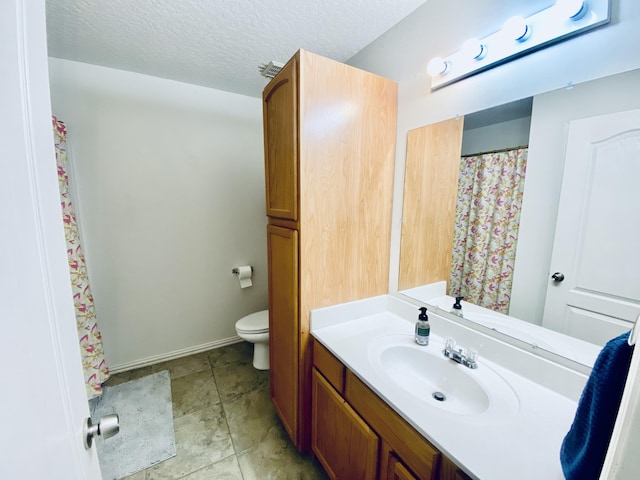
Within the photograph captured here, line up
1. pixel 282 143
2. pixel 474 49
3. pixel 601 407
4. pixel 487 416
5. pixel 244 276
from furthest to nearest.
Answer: pixel 244 276
pixel 282 143
pixel 474 49
pixel 487 416
pixel 601 407

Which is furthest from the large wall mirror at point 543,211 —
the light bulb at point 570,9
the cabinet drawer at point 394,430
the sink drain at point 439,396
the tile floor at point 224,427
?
the tile floor at point 224,427

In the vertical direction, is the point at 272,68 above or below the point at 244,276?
above

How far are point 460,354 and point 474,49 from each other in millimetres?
1261

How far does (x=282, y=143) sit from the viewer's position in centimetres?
132

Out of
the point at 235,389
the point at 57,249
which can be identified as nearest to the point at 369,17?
the point at 57,249

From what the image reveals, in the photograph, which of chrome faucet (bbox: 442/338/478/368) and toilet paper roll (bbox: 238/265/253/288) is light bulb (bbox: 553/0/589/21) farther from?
toilet paper roll (bbox: 238/265/253/288)

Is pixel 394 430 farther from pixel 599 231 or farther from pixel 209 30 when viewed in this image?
pixel 209 30

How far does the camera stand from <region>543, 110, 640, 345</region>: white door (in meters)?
0.79

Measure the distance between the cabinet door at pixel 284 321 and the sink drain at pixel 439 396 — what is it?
2.17 feet

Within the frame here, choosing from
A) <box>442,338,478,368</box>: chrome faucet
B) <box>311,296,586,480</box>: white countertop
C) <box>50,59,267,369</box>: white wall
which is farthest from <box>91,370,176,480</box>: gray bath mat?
<box>442,338,478,368</box>: chrome faucet

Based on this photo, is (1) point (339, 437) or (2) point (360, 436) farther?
(1) point (339, 437)

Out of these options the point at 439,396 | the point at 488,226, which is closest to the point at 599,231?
the point at 488,226

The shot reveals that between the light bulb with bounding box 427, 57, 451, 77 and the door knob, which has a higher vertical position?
the light bulb with bounding box 427, 57, 451, 77

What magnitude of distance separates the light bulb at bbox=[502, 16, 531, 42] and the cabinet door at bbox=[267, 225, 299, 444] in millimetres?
1141
